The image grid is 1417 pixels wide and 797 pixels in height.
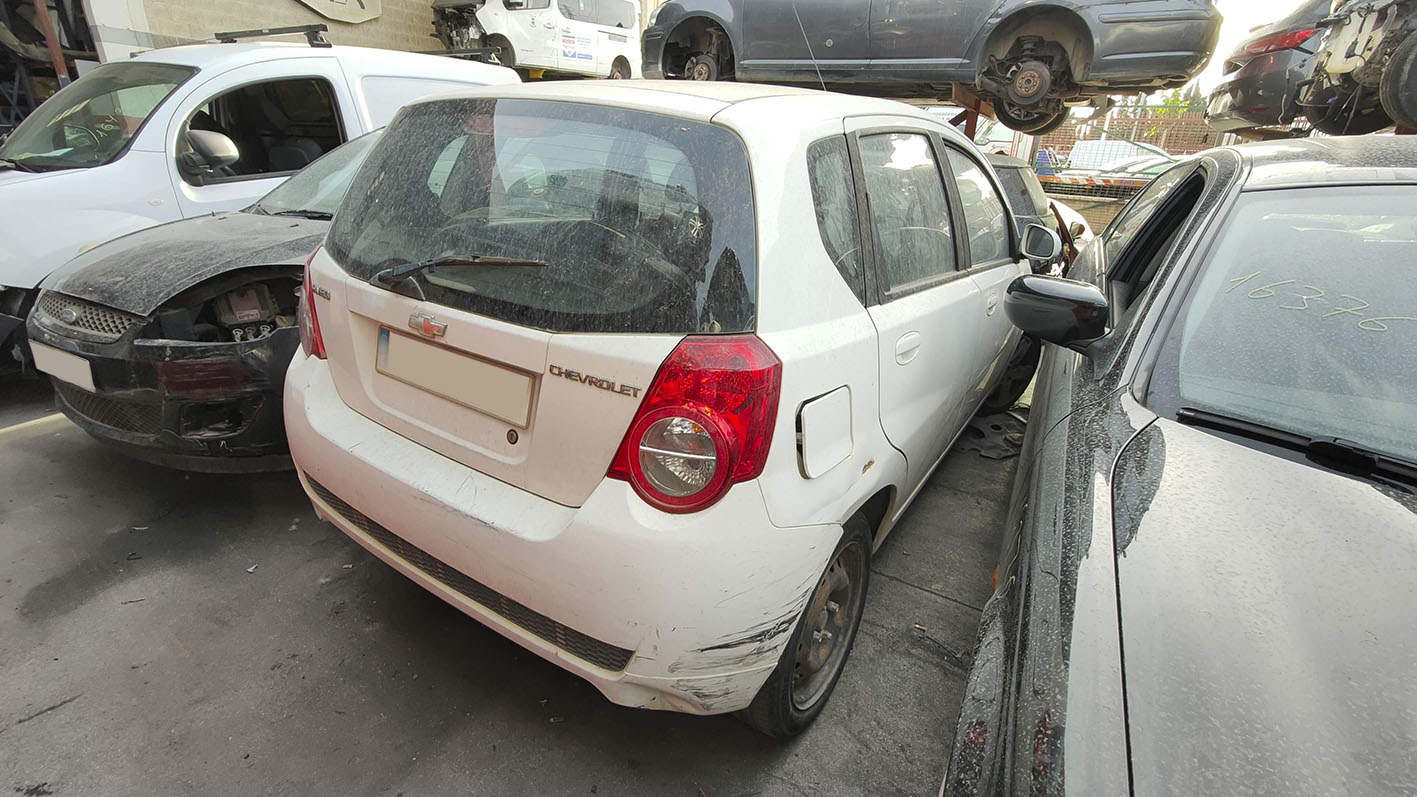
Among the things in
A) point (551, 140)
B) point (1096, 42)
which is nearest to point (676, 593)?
point (551, 140)

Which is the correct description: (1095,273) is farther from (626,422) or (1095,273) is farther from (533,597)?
(533,597)

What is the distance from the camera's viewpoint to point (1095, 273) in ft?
10.3

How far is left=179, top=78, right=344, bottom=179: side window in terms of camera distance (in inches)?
179

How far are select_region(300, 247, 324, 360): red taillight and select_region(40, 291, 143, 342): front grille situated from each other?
947mm

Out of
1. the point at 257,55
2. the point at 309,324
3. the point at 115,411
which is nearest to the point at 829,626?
the point at 309,324

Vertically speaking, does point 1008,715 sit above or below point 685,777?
above

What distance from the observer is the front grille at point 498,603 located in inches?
59.7

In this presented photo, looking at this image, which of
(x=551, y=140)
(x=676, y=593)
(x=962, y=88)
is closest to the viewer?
(x=676, y=593)

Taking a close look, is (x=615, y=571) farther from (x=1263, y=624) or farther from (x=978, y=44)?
(x=978, y=44)

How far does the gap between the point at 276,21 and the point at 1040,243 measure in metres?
12.3

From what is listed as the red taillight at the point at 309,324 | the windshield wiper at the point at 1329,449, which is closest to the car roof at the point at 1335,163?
the windshield wiper at the point at 1329,449

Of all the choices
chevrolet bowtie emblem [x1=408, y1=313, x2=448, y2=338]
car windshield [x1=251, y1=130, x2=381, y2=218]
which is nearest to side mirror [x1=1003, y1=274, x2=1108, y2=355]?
chevrolet bowtie emblem [x1=408, y1=313, x2=448, y2=338]

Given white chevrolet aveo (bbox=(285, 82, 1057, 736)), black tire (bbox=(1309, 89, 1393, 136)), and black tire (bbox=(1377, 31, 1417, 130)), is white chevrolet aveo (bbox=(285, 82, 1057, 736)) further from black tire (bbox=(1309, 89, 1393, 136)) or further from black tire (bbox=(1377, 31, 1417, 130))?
black tire (bbox=(1309, 89, 1393, 136))

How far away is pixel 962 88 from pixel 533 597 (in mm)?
7020
